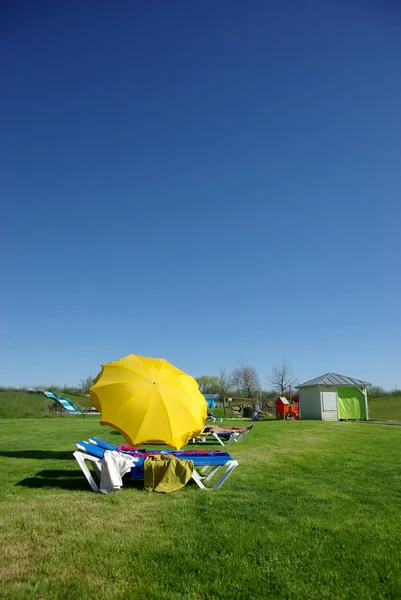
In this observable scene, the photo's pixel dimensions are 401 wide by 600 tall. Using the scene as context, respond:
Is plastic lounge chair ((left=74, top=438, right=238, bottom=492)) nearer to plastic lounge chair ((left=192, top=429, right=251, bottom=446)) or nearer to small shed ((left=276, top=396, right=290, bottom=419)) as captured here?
plastic lounge chair ((left=192, top=429, right=251, bottom=446))

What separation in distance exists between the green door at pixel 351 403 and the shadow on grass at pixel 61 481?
24518 mm

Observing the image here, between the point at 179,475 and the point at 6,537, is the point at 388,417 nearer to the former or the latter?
the point at 179,475

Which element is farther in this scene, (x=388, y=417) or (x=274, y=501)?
(x=388, y=417)

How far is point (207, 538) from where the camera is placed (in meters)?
4.73

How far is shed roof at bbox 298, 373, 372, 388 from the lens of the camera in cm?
2952

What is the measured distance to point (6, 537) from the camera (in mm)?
4707

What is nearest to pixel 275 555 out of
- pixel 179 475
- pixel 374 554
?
pixel 374 554

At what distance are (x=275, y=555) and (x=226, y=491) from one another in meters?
3.01

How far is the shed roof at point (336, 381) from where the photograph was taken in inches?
1162

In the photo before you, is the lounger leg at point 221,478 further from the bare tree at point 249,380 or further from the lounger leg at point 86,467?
the bare tree at point 249,380

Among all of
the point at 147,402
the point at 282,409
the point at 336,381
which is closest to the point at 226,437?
the point at 147,402

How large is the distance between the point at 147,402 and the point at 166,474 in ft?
5.03

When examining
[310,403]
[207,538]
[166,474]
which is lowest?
[207,538]

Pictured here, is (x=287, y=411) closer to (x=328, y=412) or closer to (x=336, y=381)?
(x=328, y=412)
